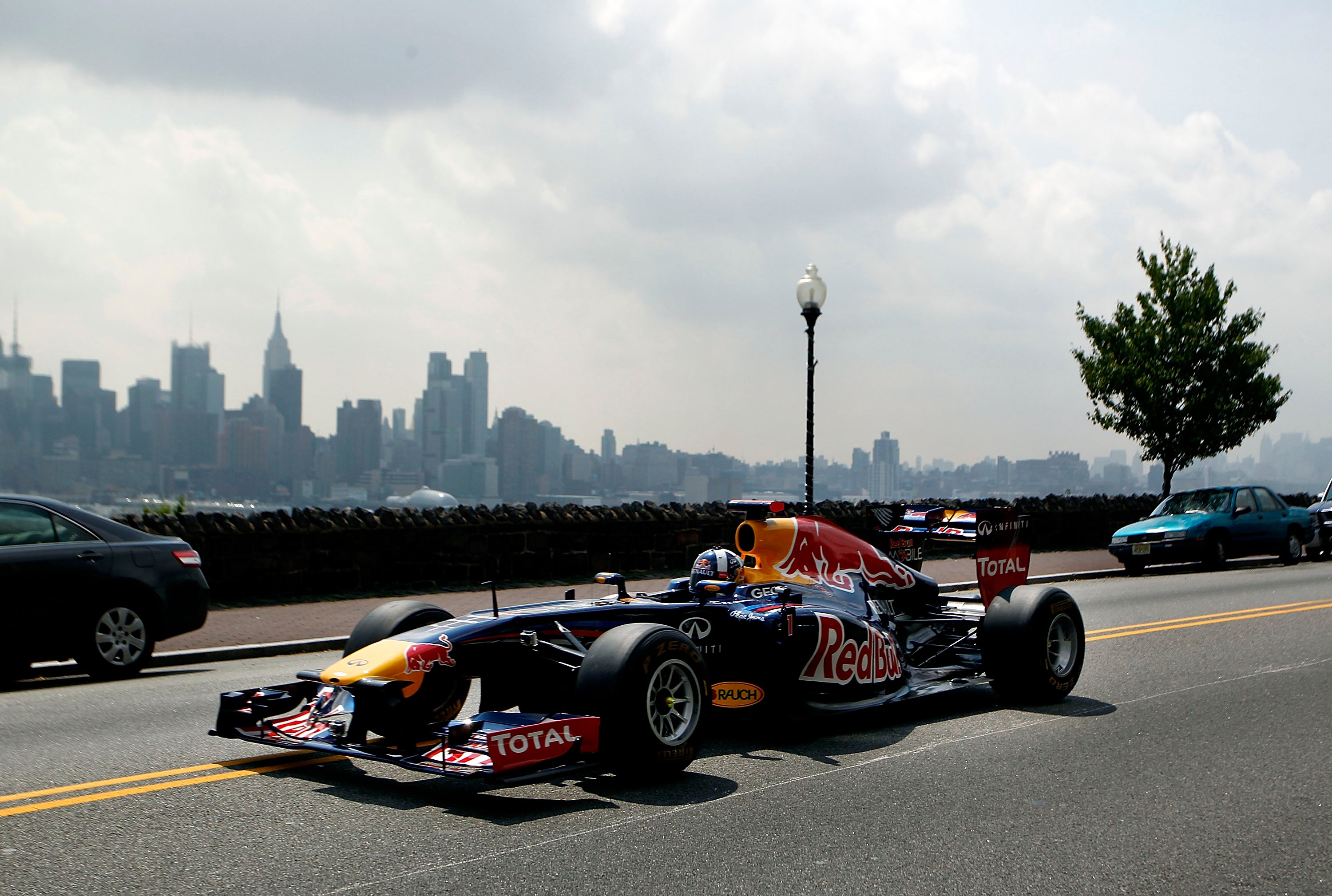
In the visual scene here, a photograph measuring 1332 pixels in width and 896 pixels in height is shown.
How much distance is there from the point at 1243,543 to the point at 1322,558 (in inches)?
150

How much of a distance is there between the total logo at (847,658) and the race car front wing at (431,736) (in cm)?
185

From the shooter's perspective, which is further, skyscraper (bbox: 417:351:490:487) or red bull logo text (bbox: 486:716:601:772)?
skyscraper (bbox: 417:351:490:487)

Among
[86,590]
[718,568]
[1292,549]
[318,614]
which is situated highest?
[718,568]

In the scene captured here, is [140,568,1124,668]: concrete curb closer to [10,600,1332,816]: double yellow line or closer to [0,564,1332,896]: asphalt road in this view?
[0,564,1332,896]: asphalt road

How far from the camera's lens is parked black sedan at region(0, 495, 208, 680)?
30.5 ft

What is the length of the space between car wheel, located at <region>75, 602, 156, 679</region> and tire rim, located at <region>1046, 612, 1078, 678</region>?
7.55m

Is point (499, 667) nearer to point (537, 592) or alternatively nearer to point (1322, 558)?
point (537, 592)

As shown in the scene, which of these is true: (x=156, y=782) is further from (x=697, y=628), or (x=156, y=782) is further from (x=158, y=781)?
(x=697, y=628)

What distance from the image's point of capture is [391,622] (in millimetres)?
6566

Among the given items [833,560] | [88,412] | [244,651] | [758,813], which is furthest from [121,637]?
[88,412]

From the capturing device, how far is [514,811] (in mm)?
5195

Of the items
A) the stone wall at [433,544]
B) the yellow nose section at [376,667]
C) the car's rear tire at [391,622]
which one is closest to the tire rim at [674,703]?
the yellow nose section at [376,667]

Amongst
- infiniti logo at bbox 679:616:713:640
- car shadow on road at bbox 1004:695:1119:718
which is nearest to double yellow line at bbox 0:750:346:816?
infiniti logo at bbox 679:616:713:640

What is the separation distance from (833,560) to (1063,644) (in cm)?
191
